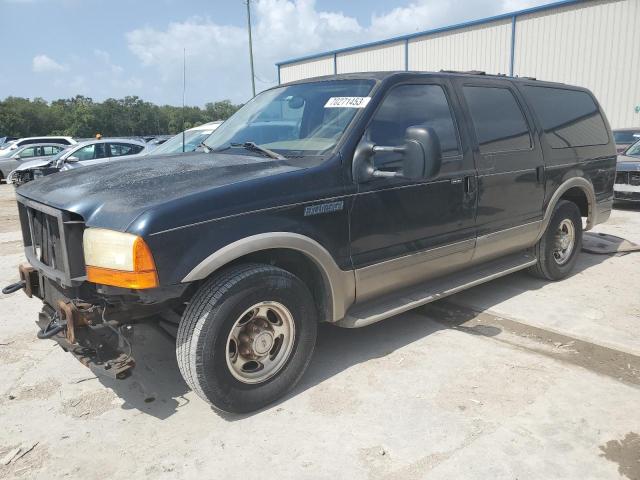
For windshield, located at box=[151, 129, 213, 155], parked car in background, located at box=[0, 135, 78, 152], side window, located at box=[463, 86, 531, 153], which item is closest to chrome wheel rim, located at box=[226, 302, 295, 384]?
side window, located at box=[463, 86, 531, 153]

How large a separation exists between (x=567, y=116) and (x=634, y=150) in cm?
697

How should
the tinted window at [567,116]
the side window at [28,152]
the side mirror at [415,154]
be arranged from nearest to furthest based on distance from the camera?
1. the side mirror at [415,154]
2. the tinted window at [567,116]
3. the side window at [28,152]

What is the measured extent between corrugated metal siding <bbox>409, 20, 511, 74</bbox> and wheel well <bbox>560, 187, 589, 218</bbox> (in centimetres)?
1591

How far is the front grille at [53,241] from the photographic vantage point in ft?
9.24

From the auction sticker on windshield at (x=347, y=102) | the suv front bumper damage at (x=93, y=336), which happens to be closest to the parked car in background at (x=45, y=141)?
the auction sticker on windshield at (x=347, y=102)

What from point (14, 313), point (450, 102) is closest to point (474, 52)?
point (450, 102)

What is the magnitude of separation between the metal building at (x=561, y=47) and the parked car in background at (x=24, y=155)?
51.4 feet

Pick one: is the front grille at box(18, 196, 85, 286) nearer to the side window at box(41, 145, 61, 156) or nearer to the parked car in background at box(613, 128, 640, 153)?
the parked car in background at box(613, 128, 640, 153)

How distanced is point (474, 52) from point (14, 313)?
2053 centimetres

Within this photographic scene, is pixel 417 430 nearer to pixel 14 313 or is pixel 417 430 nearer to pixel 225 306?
pixel 225 306

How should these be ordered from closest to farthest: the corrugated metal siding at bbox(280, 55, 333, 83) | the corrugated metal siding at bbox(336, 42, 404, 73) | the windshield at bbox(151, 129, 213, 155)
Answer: the windshield at bbox(151, 129, 213, 155) < the corrugated metal siding at bbox(336, 42, 404, 73) < the corrugated metal siding at bbox(280, 55, 333, 83)

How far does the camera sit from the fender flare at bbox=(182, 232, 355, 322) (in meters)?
2.80

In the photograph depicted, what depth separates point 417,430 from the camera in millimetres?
2953

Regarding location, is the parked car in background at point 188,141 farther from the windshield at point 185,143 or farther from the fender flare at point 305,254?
the fender flare at point 305,254
